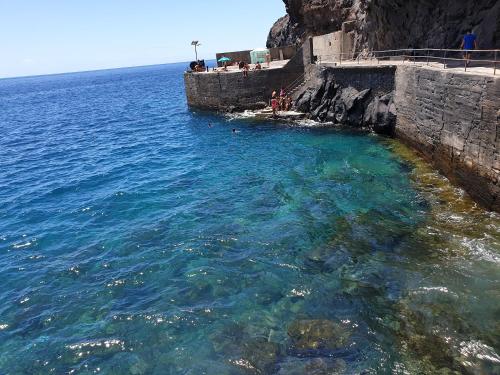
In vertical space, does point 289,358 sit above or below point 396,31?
below

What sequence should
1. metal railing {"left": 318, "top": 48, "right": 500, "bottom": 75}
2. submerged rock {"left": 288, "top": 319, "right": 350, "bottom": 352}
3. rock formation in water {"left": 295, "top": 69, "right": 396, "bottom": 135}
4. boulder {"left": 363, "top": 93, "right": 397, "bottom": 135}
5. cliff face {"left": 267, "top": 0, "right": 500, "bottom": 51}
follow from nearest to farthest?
submerged rock {"left": 288, "top": 319, "right": 350, "bottom": 352} < metal railing {"left": 318, "top": 48, "right": 500, "bottom": 75} < cliff face {"left": 267, "top": 0, "right": 500, "bottom": 51} < boulder {"left": 363, "top": 93, "right": 397, "bottom": 135} < rock formation in water {"left": 295, "top": 69, "right": 396, "bottom": 135}

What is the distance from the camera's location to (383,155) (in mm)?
21281

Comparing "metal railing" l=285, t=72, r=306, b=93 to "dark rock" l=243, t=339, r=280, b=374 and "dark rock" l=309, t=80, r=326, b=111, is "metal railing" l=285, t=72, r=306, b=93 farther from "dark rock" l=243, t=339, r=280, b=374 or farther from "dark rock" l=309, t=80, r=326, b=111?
"dark rock" l=243, t=339, r=280, b=374

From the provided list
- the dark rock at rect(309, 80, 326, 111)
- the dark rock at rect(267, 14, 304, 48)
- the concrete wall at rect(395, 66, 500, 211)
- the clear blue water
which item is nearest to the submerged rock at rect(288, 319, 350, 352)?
the clear blue water

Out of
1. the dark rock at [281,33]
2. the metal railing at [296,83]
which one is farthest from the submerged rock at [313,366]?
the dark rock at [281,33]

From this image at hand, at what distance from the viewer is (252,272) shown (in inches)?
462

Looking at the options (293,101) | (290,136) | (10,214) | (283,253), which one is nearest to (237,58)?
(293,101)

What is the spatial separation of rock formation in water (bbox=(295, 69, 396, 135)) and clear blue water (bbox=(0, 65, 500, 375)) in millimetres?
3728

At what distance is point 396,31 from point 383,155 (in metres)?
13.0

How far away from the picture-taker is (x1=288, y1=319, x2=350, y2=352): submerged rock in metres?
8.70

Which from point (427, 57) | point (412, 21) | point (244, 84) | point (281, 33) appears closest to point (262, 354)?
point (427, 57)

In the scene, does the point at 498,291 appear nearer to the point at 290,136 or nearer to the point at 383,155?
the point at 383,155

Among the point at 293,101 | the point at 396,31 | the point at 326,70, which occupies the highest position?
the point at 396,31

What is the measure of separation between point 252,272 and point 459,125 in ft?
35.3
